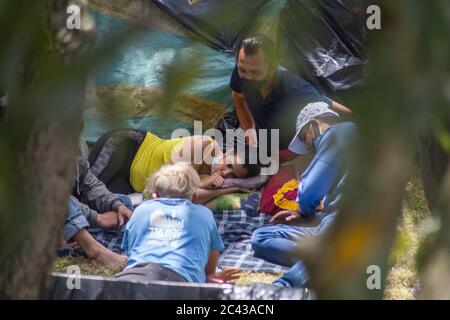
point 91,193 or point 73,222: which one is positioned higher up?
point 91,193

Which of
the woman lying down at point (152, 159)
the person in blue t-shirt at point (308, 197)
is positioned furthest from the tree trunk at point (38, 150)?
the woman lying down at point (152, 159)

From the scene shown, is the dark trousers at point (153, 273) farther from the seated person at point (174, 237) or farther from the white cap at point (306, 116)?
the white cap at point (306, 116)

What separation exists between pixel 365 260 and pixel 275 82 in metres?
3.60

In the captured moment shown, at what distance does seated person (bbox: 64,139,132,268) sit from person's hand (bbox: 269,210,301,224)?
0.70 metres

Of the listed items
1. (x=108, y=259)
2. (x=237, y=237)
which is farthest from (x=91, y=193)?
(x=237, y=237)

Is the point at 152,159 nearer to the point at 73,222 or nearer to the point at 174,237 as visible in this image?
the point at 73,222

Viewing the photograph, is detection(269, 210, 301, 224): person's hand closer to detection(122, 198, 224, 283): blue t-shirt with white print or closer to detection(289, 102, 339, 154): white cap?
detection(289, 102, 339, 154): white cap

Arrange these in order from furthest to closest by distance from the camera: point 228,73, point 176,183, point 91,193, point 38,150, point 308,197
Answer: point 228,73, point 91,193, point 308,197, point 176,183, point 38,150

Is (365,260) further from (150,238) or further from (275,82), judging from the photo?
(275,82)

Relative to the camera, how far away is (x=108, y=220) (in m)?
Result: 4.14

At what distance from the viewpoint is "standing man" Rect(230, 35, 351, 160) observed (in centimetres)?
435

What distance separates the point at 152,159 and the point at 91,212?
515 millimetres

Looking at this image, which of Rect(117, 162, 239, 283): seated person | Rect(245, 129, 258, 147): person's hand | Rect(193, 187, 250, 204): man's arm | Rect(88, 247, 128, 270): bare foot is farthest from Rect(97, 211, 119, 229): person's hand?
Rect(245, 129, 258, 147): person's hand

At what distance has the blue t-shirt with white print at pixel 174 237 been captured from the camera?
3.18 meters
